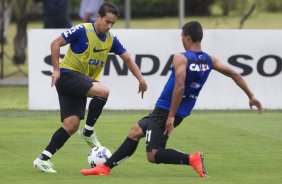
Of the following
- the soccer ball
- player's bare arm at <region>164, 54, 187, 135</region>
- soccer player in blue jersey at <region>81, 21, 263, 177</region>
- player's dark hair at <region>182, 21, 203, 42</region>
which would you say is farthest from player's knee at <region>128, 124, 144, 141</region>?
player's dark hair at <region>182, 21, 203, 42</region>

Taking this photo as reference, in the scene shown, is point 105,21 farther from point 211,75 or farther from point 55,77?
point 211,75

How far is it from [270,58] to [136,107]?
2713 millimetres

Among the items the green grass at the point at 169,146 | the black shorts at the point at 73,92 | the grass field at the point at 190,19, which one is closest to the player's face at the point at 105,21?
the black shorts at the point at 73,92

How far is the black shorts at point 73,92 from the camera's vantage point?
12.3 m

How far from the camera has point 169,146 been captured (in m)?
14.7

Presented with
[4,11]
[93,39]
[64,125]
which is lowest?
[4,11]

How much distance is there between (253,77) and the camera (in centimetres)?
2014

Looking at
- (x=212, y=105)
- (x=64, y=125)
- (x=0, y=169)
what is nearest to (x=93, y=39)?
(x=64, y=125)

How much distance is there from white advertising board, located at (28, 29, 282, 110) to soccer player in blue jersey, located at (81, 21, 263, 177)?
828 centimetres

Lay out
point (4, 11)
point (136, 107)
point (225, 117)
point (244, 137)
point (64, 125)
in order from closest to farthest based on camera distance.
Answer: point (64, 125), point (244, 137), point (225, 117), point (136, 107), point (4, 11)

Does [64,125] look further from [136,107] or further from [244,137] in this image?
[136,107]

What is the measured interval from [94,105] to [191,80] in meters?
1.82

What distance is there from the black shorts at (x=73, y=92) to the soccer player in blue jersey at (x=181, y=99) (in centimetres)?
98

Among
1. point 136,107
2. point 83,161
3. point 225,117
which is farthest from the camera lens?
point 136,107
